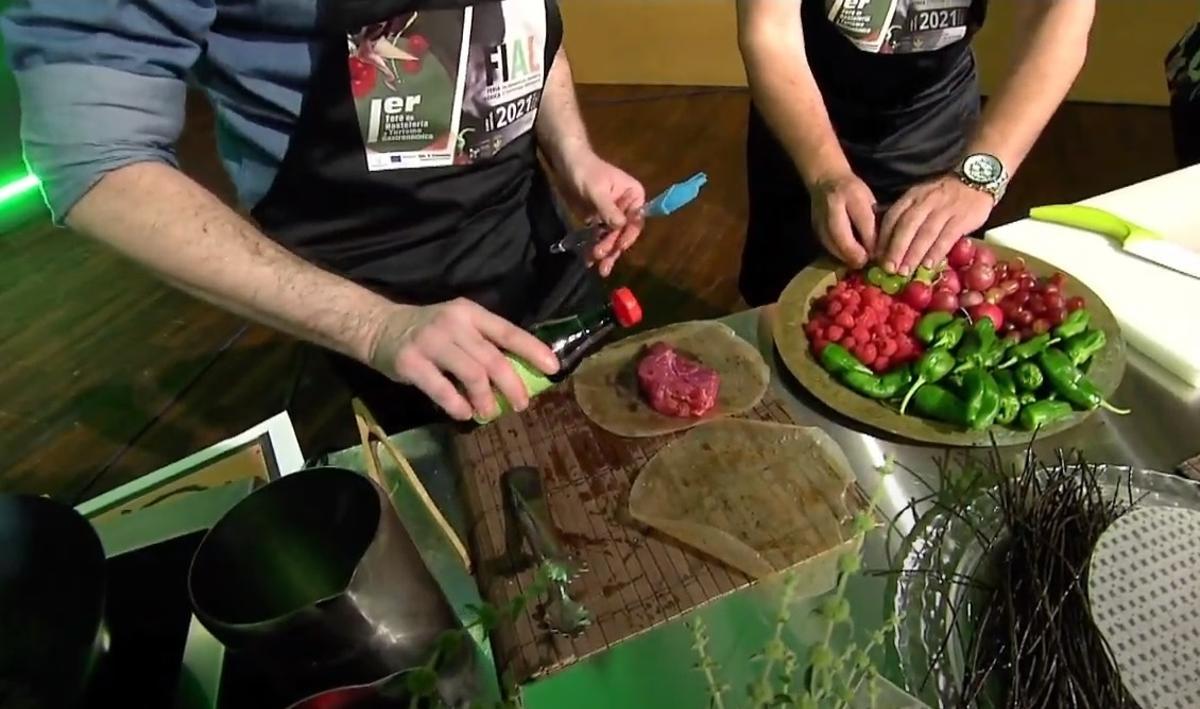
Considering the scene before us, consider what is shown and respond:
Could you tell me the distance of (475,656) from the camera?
64 centimetres

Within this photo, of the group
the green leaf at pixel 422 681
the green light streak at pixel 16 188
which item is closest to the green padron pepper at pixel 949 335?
the green leaf at pixel 422 681

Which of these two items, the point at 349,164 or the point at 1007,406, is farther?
the point at 349,164

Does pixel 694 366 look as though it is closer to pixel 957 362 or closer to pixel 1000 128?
pixel 957 362

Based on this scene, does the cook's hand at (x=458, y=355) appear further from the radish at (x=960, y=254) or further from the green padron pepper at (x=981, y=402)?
the radish at (x=960, y=254)

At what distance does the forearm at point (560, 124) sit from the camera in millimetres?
1273

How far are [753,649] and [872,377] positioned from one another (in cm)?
36

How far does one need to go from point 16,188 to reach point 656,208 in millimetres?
2653

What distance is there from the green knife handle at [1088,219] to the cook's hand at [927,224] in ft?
0.28

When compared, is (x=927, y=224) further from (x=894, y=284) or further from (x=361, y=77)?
(x=361, y=77)

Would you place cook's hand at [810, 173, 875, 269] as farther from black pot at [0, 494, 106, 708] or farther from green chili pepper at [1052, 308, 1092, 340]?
black pot at [0, 494, 106, 708]

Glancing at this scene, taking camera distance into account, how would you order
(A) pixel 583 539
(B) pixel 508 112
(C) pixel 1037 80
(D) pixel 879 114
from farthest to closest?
(D) pixel 879 114 < (C) pixel 1037 80 < (B) pixel 508 112 < (A) pixel 583 539

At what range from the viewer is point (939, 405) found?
940 millimetres

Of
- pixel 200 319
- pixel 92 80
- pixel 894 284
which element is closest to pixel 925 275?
pixel 894 284

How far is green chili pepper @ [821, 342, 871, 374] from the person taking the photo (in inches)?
39.0
